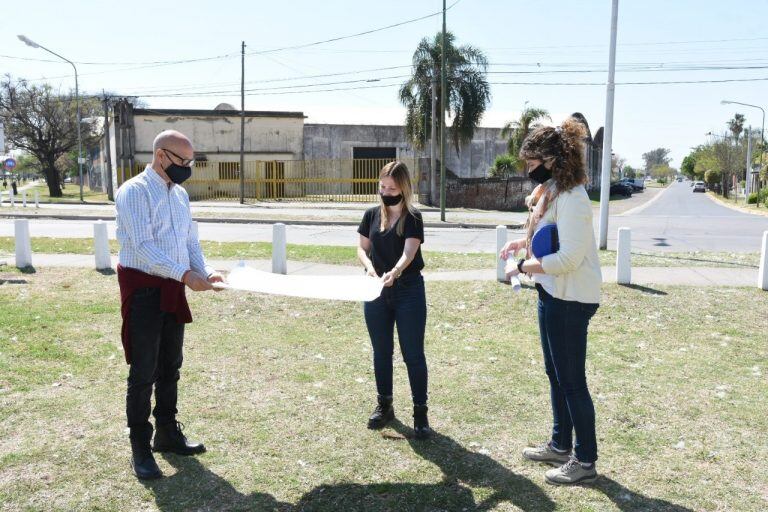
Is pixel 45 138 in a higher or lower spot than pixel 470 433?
higher

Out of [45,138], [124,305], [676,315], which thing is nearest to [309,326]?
[124,305]

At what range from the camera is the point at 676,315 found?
7.89m

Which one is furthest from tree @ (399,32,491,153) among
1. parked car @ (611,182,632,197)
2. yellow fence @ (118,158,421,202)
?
parked car @ (611,182,632,197)

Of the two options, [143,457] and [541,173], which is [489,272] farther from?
[143,457]

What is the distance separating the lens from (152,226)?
372 cm

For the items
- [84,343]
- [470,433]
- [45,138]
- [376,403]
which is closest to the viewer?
[470,433]

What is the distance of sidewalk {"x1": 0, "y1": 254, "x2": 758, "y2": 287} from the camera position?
9.73 meters

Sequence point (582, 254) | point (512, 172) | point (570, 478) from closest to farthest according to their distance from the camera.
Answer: point (582, 254), point (570, 478), point (512, 172)

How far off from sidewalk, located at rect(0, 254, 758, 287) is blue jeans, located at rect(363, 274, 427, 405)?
535 centimetres

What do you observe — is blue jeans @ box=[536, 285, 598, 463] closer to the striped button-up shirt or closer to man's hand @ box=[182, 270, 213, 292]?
man's hand @ box=[182, 270, 213, 292]

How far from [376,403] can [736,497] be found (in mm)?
2442

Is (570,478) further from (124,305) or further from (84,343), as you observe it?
(84,343)

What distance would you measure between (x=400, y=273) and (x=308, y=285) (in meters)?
0.59

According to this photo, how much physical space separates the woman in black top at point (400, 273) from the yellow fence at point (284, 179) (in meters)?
30.5
